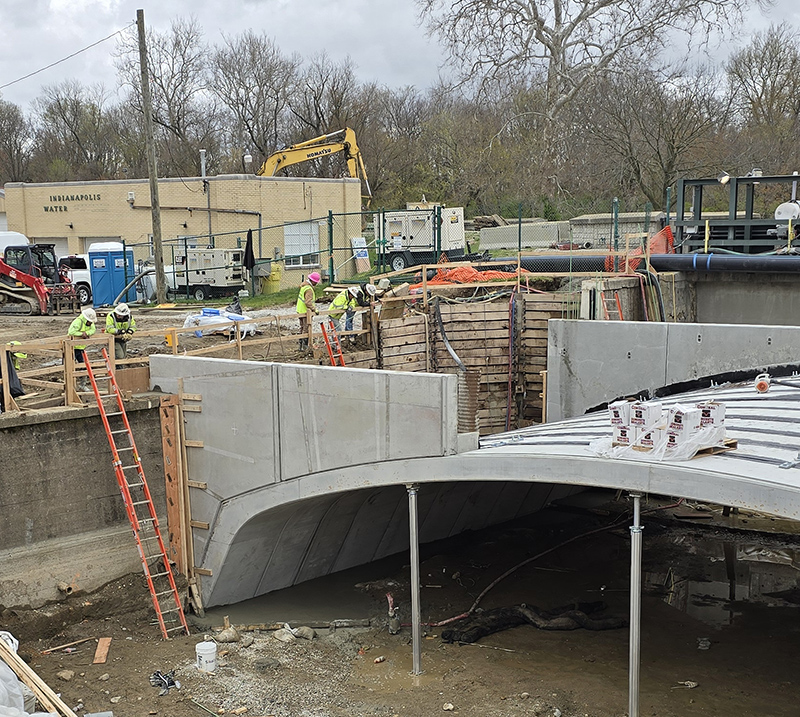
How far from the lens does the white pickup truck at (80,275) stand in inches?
1212

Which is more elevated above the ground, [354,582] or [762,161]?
[762,161]

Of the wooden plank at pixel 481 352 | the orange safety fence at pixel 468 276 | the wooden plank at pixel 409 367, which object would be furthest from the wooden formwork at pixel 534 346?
the wooden plank at pixel 409 367

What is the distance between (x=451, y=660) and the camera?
1230 cm

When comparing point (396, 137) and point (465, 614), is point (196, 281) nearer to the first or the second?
point (465, 614)

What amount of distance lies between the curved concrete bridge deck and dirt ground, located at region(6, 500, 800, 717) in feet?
2.91

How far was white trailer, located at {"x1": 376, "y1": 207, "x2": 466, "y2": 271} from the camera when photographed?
28453 mm

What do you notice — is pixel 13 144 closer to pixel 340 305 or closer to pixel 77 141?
pixel 77 141

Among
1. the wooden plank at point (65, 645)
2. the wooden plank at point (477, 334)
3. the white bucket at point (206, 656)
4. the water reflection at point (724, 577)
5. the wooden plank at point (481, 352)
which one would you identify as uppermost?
the wooden plank at point (477, 334)

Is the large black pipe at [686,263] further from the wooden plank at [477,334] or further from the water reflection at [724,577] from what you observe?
the water reflection at [724,577]

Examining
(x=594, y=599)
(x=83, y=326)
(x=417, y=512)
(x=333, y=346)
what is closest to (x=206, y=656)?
(x=417, y=512)

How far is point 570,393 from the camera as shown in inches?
656

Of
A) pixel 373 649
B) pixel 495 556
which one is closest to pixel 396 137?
pixel 495 556

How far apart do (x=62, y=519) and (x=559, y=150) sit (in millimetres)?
30186

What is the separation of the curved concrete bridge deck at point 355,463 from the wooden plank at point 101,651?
182cm
